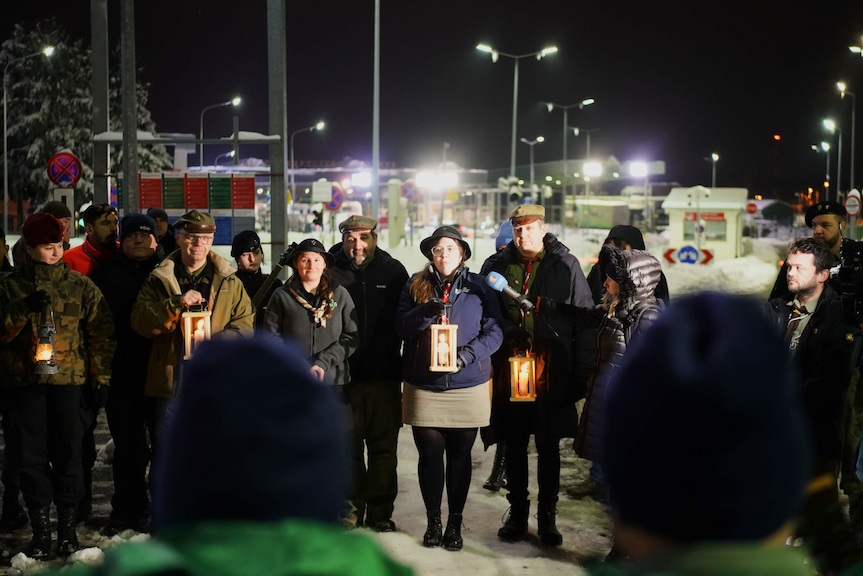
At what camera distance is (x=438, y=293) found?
25.2ft

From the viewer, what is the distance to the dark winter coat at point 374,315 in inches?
320

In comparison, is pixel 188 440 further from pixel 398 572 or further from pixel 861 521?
pixel 861 521

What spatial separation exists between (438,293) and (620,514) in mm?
6128

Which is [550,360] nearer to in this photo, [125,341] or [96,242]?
[125,341]

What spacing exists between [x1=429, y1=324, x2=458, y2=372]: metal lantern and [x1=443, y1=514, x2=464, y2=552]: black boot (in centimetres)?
103

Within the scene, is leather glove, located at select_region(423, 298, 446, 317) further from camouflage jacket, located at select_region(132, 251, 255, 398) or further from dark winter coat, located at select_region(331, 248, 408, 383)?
camouflage jacket, located at select_region(132, 251, 255, 398)

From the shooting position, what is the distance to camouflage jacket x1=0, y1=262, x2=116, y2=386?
7.07 m

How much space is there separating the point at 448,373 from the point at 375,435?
912 mm

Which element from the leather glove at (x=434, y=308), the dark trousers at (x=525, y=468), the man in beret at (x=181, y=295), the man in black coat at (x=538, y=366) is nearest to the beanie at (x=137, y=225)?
the man in beret at (x=181, y=295)

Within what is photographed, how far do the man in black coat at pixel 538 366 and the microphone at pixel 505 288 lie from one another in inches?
11.5

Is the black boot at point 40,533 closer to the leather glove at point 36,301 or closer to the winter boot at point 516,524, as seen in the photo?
the leather glove at point 36,301

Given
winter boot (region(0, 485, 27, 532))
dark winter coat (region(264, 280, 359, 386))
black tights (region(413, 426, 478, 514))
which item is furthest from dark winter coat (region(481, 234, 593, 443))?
winter boot (region(0, 485, 27, 532))

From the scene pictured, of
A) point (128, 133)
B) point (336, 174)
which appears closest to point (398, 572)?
point (128, 133)

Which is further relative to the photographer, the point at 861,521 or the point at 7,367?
the point at 7,367
